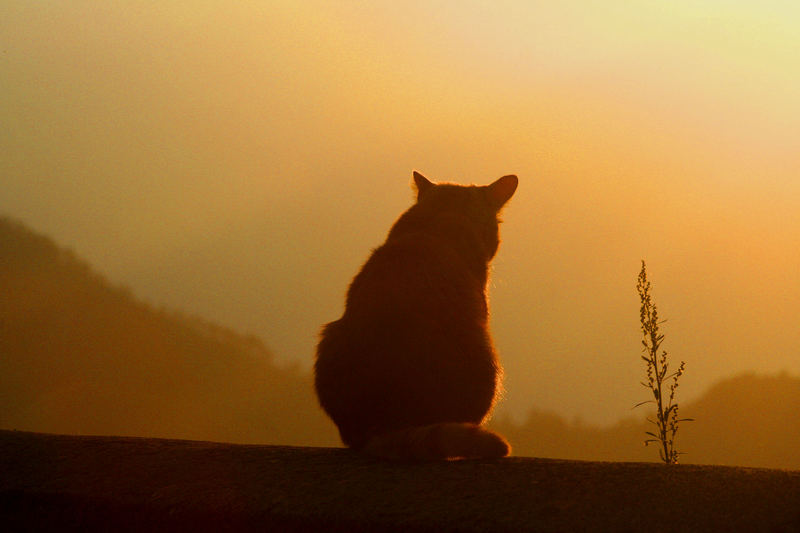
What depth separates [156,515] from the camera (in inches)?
133

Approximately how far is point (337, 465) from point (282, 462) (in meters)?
0.27

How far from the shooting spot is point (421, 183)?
6.93 metres

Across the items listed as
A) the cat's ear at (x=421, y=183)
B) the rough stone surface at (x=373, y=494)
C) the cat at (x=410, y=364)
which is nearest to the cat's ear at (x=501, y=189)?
the cat's ear at (x=421, y=183)

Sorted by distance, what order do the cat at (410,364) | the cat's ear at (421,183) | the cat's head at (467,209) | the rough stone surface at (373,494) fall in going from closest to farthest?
1. the rough stone surface at (373,494)
2. the cat at (410,364)
3. the cat's head at (467,209)
4. the cat's ear at (421,183)

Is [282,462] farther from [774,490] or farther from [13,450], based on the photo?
[774,490]

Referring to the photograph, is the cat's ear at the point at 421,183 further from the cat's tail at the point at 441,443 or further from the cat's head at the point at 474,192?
the cat's tail at the point at 441,443

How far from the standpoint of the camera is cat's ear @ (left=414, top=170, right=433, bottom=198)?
22.6ft

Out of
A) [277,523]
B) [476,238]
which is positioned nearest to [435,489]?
[277,523]

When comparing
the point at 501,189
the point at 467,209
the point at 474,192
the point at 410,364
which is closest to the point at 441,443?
the point at 410,364

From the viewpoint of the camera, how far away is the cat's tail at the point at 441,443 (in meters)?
3.94

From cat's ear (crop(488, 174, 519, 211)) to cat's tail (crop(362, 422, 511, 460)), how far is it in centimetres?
298

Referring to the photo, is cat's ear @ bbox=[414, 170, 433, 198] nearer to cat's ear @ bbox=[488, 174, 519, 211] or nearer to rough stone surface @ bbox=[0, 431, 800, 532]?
cat's ear @ bbox=[488, 174, 519, 211]

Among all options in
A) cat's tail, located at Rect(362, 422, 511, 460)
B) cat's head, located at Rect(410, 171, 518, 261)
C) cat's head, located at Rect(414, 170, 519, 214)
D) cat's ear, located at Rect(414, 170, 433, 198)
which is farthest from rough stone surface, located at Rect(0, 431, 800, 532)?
cat's ear, located at Rect(414, 170, 433, 198)

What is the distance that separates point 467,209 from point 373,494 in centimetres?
343
